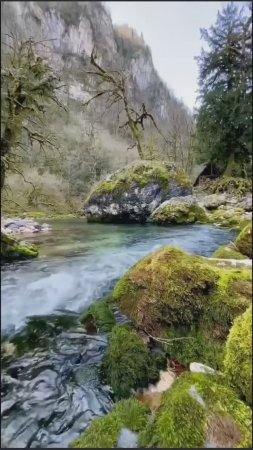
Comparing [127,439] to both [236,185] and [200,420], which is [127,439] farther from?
[236,185]

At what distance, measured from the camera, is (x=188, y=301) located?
317 cm

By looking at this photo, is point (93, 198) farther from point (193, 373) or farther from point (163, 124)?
point (193, 373)

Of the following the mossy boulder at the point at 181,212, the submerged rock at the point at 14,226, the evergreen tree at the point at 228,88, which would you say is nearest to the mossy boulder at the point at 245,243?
the evergreen tree at the point at 228,88

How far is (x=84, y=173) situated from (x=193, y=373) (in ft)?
57.3

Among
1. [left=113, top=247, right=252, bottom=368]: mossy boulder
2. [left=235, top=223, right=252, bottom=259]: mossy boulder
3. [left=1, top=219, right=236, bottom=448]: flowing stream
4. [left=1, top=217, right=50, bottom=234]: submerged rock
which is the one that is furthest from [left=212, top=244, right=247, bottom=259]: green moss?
[left=1, top=217, right=50, bottom=234]: submerged rock

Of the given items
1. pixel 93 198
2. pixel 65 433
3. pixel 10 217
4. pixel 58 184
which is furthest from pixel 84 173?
pixel 65 433

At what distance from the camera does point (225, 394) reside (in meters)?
2.30

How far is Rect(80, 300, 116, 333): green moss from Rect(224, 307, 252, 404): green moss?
152cm

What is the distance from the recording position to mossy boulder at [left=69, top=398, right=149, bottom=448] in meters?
2.22

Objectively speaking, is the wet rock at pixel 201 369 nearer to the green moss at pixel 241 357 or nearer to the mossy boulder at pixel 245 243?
the green moss at pixel 241 357

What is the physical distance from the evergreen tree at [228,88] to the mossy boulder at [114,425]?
242 cm

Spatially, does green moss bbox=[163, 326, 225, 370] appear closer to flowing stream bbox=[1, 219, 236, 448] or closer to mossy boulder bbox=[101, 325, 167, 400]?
mossy boulder bbox=[101, 325, 167, 400]

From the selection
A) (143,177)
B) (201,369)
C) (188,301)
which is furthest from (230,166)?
(143,177)

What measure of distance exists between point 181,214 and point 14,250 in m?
6.10
